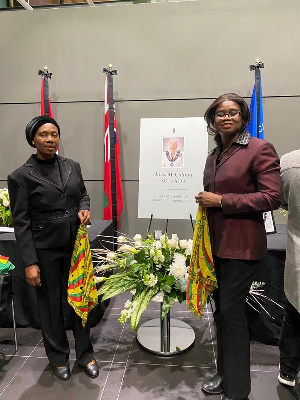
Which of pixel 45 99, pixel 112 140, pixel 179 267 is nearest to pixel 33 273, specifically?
pixel 179 267

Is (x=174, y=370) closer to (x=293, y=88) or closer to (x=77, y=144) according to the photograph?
(x=77, y=144)

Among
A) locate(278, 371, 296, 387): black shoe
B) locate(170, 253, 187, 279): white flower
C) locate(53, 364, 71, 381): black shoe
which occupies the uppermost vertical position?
locate(170, 253, 187, 279): white flower

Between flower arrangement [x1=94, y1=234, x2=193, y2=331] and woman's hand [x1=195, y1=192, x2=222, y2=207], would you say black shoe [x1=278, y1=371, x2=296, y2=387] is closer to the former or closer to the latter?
flower arrangement [x1=94, y1=234, x2=193, y2=331]

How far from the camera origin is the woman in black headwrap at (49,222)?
1710 millimetres

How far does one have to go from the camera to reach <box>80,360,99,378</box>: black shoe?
1903mm

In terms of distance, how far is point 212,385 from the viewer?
5.80ft

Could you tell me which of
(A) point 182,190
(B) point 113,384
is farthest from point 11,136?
(B) point 113,384

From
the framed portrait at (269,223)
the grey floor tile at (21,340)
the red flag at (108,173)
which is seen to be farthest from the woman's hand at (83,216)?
the red flag at (108,173)

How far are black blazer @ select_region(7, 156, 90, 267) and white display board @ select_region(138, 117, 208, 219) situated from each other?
116 cm

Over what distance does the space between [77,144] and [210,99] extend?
1569 mm

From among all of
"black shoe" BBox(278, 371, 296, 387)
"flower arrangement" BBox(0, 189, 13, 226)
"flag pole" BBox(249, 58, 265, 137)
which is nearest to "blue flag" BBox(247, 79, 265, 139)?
"flag pole" BBox(249, 58, 265, 137)

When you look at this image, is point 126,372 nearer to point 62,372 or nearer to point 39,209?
point 62,372

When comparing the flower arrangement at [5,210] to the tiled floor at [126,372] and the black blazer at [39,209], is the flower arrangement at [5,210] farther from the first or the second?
the black blazer at [39,209]

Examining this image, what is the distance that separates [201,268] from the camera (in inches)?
62.1
